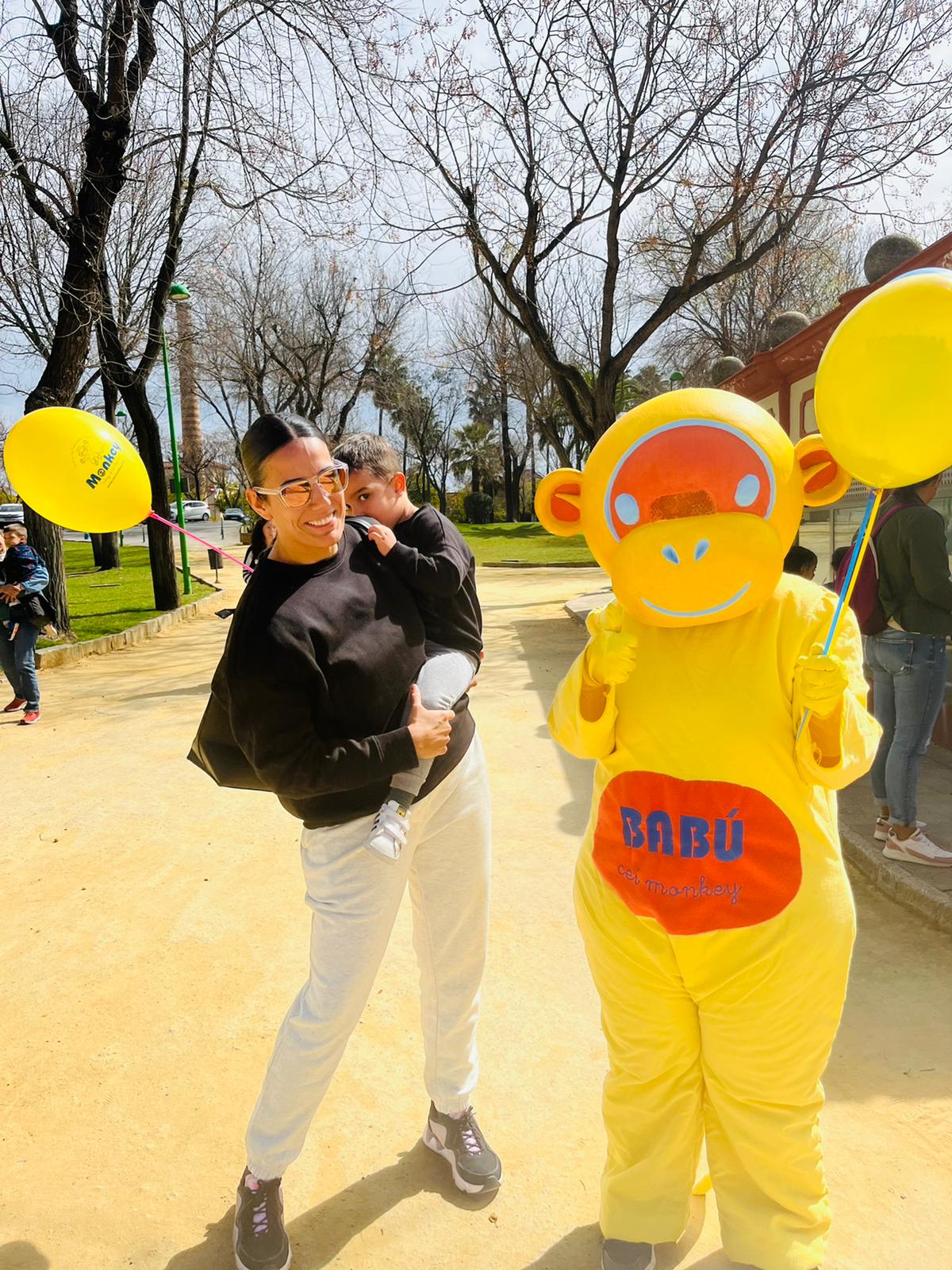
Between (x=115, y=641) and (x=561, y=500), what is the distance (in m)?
10.6

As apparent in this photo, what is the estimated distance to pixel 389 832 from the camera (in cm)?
184

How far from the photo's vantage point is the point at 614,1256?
6.28 ft

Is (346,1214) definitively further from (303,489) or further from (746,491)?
(746,491)

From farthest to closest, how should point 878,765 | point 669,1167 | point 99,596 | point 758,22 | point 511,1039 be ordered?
point 99,596 < point 758,22 < point 878,765 < point 511,1039 < point 669,1167

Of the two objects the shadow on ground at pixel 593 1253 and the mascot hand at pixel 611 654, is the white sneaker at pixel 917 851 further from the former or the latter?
the mascot hand at pixel 611 654

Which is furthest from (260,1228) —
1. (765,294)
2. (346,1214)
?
(765,294)

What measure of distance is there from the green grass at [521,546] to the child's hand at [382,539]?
1664 cm

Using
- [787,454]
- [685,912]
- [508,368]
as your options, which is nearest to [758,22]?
[787,454]

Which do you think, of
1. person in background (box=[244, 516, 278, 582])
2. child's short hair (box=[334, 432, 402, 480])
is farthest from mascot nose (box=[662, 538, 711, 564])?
child's short hair (box=[334, 432, 402, 480])

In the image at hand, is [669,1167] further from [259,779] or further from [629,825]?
[259,779]

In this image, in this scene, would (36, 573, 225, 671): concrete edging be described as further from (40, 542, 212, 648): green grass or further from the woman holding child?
the woman holding child

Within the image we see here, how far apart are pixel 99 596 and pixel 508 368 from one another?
14569 millimetres

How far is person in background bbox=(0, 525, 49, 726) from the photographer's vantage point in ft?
23.6

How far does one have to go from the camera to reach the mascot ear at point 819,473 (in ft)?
5.84
